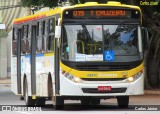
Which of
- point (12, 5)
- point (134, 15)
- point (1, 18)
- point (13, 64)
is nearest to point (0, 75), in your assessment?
point (1, 18)

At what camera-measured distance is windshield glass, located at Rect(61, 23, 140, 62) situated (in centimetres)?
2017

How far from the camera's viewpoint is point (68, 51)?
66.4ft

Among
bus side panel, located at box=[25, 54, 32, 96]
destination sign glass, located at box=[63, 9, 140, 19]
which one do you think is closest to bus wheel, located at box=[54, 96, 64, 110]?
destination sign glass, located at box=[63, 9, 140, 19]

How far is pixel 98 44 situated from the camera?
66.6ft

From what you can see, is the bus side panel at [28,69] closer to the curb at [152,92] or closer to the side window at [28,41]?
the side window at [28,41]

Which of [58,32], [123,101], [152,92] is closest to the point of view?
[58,32]

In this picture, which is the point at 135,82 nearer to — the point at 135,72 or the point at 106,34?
the point at 135,72

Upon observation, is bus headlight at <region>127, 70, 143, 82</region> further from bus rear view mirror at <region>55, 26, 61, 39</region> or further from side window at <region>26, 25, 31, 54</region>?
side window at <region>26, 25, 31, 54</region>

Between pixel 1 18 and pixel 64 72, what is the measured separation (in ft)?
127

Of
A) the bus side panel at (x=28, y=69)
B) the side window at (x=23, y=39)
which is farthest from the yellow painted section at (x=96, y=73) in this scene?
the side window at (x=23, y=39)

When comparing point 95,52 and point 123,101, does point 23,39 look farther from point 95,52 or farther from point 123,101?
point 95,52

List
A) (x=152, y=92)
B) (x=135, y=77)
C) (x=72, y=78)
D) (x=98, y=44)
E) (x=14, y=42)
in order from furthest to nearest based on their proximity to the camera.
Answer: (x=152, y=92), (x=14, y=42), (x=135, y=77), (x=98, y=44), (x=72, y=78)

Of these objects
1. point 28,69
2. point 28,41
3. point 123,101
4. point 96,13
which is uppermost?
point 96,13

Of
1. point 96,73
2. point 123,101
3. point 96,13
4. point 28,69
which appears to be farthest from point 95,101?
point 96,13
